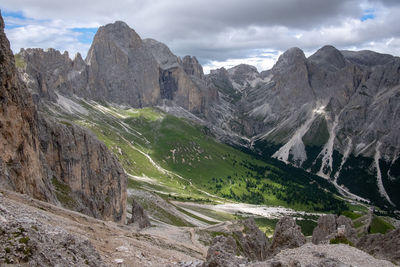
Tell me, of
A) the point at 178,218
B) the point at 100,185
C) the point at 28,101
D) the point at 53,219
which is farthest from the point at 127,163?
the point at 53,219

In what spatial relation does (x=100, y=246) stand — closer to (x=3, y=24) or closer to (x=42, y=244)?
(x=42, y=244)

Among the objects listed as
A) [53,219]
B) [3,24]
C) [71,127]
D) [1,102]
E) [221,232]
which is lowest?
[221,232]

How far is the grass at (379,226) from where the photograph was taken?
77387 mm

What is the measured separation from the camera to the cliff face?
41688 mm

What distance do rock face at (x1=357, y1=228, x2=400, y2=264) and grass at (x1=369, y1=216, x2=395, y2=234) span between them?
889 inches

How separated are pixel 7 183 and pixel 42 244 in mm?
22325

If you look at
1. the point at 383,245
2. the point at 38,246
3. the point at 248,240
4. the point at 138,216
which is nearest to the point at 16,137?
the point at 38,246

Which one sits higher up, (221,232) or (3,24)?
(3,24)

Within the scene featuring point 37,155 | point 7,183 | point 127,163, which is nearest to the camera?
point 7,183

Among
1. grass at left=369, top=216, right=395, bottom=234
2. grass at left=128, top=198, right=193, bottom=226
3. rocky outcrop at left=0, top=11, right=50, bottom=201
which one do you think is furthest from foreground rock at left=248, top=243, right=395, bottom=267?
grass at left=128, top=198, right=193, bottom=226

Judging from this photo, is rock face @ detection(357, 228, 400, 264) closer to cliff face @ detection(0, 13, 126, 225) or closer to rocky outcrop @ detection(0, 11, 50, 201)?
cliff face @ detection(0, 13, 126, 225)

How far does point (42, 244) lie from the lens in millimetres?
18609

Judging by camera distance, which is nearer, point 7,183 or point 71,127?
point 7,183

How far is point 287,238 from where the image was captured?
160 ft
